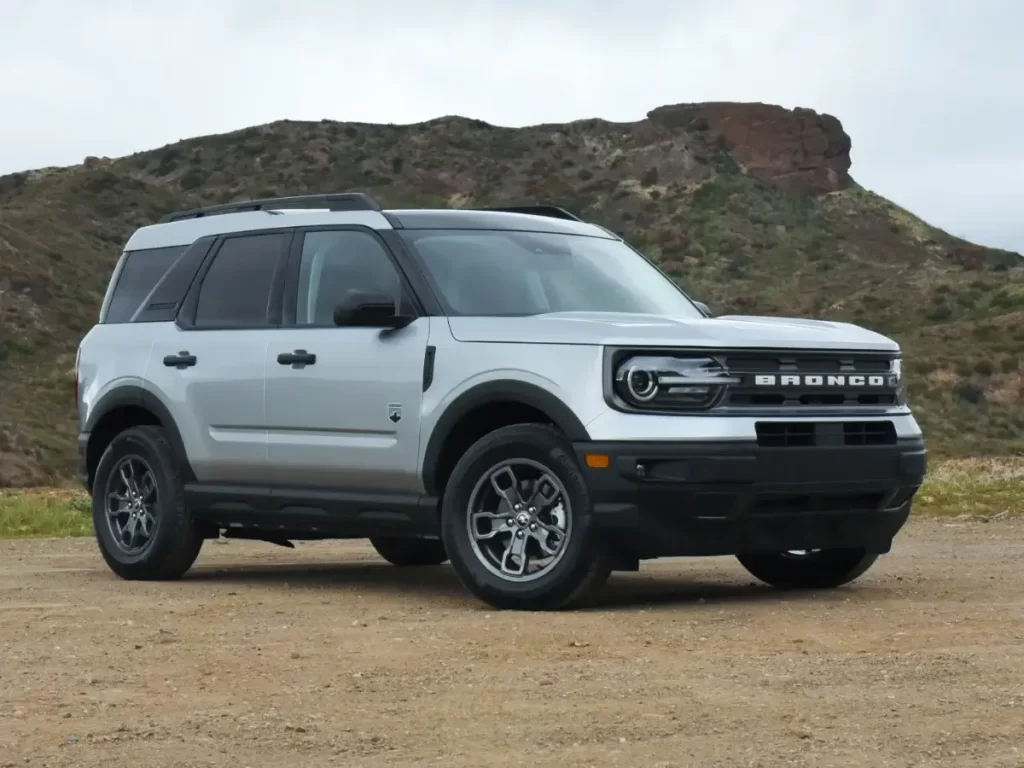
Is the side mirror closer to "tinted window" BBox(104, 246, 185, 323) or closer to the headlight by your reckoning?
the headlight

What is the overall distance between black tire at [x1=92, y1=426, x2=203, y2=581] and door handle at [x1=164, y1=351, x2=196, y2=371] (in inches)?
17.6

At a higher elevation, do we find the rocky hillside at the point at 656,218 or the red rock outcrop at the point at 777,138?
the red rock outcrop at the point at 777,138

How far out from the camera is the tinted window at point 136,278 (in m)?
10.7

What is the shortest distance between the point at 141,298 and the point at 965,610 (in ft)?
17.3

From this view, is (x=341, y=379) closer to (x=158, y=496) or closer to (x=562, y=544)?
(x=562, y=544)

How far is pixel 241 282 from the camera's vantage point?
999 centimetres

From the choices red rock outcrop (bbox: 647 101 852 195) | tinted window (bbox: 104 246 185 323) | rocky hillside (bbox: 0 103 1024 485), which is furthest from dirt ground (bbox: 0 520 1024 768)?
red rock outcrop (bbox: 647 101 852 195)

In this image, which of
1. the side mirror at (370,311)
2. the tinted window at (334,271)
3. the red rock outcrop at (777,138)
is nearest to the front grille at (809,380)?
the side mirror at (370,311)

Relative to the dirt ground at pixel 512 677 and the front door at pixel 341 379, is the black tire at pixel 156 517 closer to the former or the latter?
the dirt ground at pixel 512 677

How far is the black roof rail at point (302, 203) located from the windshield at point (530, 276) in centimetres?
47

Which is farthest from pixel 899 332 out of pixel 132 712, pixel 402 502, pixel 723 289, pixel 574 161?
pixel 132 712

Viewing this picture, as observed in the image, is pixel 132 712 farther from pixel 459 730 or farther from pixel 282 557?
pixel 282 557

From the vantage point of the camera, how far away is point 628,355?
796 centimetres

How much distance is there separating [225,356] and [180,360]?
16.7 inches
